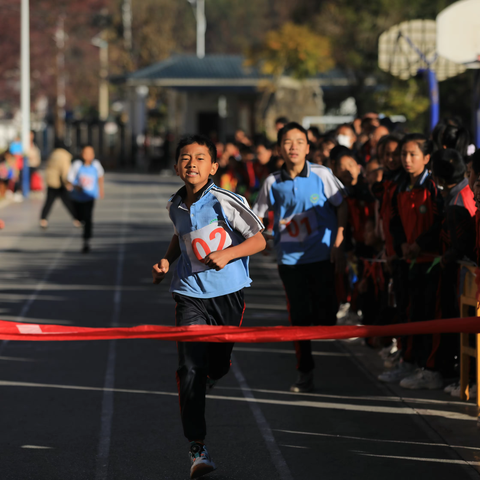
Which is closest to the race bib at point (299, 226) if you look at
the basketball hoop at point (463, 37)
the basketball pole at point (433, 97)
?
the basketball hoop at point (463, 37)

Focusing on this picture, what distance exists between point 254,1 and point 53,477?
78551 millimetres

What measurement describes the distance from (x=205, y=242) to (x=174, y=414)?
62.8 inches

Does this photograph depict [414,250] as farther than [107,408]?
Yes

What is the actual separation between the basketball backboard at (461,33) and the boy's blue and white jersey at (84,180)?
21.8 feet

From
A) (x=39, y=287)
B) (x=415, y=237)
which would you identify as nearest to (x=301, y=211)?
(x=415, y=237)

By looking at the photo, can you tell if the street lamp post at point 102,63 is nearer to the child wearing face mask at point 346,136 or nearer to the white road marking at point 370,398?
the child wearing face mask at point 346,136

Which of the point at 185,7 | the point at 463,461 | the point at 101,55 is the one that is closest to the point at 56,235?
the point at 463,461

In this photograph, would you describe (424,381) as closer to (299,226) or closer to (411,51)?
(299,226)

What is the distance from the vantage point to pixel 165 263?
5.31 m

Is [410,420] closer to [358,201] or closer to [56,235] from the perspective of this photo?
[358,201]

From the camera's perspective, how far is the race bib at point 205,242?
5336 millimetres

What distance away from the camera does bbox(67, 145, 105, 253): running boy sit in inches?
626

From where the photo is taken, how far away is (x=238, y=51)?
8050 centimetres

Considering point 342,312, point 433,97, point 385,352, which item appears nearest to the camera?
point 385,352
